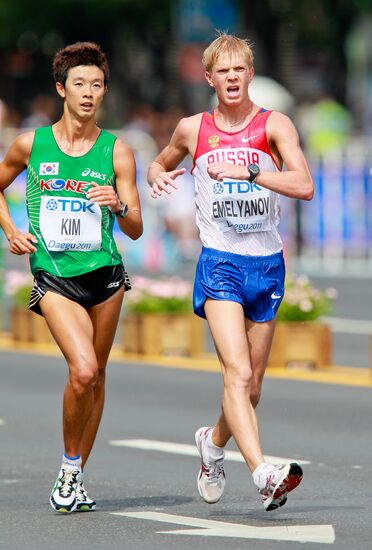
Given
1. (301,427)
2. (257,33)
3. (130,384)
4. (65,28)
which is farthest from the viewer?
(65,28)

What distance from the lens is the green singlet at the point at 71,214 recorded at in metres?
8.99

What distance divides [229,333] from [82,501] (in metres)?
1.08

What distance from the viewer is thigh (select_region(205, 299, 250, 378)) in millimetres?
8711

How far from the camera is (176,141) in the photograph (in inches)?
359

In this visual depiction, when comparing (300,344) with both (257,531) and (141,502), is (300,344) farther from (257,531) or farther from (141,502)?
(257,531)

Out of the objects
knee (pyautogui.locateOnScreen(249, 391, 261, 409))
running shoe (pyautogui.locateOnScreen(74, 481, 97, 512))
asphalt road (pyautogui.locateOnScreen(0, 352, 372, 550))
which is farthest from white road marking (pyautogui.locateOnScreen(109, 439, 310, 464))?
running shoe (pyautogui.locateOnScreen(74, 481, 97, 512))

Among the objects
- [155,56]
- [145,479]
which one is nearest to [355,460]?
[145,479]

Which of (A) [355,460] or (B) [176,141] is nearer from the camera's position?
(B) [176,141]

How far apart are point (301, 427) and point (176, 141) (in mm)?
3877

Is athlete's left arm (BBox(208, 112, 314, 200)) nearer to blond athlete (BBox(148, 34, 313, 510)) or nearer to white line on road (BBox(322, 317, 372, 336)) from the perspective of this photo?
blond athlete (BBox(148, 34, 313, 510))

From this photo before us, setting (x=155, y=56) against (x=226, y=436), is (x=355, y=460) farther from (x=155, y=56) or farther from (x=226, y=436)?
(x=155, y=56)

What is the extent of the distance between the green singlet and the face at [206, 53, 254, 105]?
62 centimetres

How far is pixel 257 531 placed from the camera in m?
8.22

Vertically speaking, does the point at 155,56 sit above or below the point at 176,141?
above
